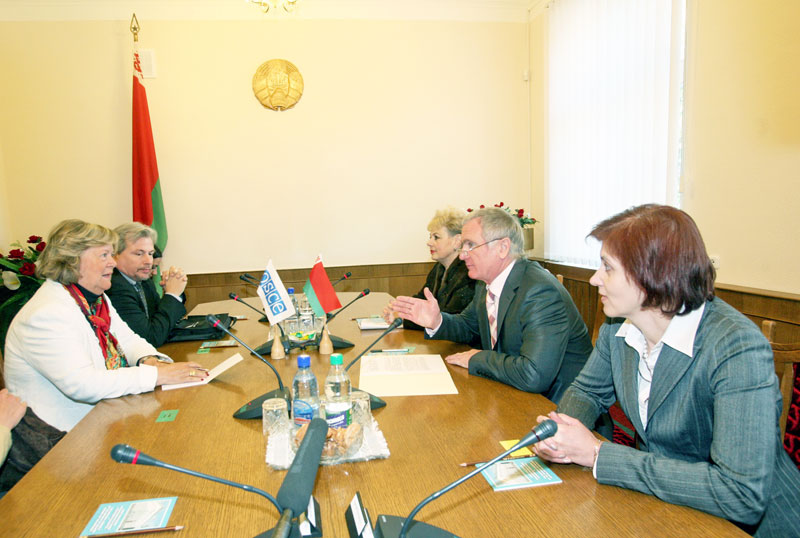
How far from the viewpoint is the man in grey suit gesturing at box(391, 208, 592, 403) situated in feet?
5.30

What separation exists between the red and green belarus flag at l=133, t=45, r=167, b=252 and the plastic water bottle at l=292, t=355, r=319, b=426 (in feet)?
A: 11.6

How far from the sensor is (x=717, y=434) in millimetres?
979

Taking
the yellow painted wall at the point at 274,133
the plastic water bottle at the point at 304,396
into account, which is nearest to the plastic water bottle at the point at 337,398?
the plastic water bottle at the point at 304,396

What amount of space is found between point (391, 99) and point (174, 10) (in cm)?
205

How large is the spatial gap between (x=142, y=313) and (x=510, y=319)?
5.82ft

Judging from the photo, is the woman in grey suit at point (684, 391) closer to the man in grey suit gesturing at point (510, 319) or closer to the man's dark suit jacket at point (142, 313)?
the man in grey suit gesturing at point (510, 319)

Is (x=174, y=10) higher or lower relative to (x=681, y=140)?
higher

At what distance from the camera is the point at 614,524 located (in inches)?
33.3

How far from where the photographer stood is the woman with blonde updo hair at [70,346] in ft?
5.20

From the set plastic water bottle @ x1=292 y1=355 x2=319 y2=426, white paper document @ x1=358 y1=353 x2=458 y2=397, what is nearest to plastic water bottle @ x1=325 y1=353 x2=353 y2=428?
plastic water bottle @ x1=292 y1=355 x2=319 y2=426

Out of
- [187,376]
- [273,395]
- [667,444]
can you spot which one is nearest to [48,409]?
[187,376]

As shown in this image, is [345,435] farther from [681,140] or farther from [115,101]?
[115,101]

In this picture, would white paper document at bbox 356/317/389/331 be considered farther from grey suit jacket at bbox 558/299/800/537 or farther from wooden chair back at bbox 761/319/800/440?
wooden chair back at bbox 761/319/800/440

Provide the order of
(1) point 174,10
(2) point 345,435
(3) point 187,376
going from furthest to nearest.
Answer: (1) point 174,10
(3) point 187,376
(2) point 345,435
